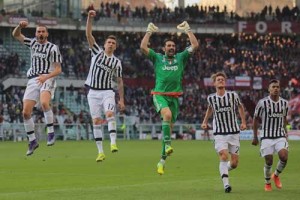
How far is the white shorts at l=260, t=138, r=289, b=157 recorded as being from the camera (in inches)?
744

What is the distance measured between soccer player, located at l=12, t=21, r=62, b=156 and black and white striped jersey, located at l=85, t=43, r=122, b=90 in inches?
34.9

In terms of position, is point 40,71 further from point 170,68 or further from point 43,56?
point 170,68

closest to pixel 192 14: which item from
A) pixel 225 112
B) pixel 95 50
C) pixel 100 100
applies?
pixel 100 100

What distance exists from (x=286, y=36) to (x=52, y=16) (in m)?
22.4

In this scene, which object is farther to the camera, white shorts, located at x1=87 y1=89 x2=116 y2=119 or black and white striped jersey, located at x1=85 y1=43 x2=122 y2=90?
white shorts, located at x1=87 y1=89 x2=116 y2=119

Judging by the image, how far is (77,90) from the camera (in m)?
66.6

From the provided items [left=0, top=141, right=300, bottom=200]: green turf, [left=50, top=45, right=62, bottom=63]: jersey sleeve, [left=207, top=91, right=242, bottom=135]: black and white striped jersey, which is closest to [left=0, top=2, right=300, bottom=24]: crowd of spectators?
[left=0, top=141, right=300, bottom=200]: green turf

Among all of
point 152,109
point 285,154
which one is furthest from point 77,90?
point 285,154

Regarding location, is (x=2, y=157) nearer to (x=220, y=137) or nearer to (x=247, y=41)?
(x=220, y=137)

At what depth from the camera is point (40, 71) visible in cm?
2158

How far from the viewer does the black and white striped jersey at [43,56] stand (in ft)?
70.3

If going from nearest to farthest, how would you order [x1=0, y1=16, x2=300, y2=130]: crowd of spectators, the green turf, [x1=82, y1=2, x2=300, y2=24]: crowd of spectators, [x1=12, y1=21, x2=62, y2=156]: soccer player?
the green turf < [x1=12, y1=21, x2=62, y2=156]: soccer player < [x1=0, y1=16, x2=300, y2=130]: crowd of spectators < [x1=82, y1=2, x2=300, y2=24]: crowd of spectators

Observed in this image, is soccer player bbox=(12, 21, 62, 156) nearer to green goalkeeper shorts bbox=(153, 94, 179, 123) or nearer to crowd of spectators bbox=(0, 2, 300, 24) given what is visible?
green goalkeeper shorts bbox=(153, 94, 179, 123)

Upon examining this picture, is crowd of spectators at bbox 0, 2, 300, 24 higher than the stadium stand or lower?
higher
